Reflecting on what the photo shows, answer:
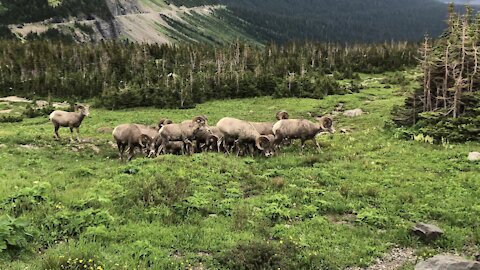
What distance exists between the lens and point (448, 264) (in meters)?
12.1

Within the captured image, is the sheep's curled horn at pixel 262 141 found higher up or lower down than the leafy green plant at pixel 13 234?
lower down

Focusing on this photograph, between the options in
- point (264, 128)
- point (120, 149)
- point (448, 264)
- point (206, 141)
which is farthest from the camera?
point (264, 128)

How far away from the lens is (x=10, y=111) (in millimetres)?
51250

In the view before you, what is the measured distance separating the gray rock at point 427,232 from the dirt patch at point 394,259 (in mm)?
794

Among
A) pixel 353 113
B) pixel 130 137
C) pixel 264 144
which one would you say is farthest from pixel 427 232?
pixel 353 113

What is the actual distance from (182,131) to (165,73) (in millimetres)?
43067

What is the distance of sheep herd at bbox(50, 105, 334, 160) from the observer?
2625 cm

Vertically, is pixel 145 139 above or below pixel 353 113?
A: above

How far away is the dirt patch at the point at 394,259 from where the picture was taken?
13.4 m

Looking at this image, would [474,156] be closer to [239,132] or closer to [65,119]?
[239,132]

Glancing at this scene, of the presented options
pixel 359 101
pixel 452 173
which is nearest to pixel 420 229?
pixel 452 173

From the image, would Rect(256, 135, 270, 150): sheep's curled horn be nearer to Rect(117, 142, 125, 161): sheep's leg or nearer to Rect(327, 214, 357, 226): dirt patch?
Rect(117, 142, 125, 161): sheep's leg

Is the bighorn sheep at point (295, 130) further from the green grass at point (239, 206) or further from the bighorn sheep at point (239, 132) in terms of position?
the bighorn sheep at point (239, 132)

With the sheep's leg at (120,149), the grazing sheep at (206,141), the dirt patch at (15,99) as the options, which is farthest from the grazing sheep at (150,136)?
the dirt patch at (15,99)
